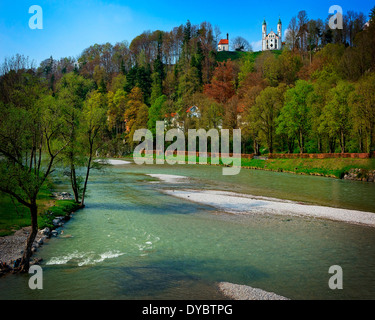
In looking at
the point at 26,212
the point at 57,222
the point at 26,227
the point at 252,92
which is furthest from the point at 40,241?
the point at 252,92

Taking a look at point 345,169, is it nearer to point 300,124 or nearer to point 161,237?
point 300,124

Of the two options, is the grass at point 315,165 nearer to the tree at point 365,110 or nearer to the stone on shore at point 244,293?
the tree at point 365,110

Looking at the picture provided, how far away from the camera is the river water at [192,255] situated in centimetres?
1049

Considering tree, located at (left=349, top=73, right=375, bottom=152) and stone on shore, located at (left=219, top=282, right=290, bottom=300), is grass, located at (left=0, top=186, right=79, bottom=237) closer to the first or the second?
stone on shore, located at (left=219, top=282, right=290, bottom=300)

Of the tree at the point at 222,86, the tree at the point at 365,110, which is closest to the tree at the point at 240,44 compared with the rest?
the tree at the point at 222,86

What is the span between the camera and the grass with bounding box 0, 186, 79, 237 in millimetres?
16594

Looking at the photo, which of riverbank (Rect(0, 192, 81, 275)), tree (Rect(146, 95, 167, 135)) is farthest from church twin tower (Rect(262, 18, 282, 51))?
riverbank (Rect(0, 192, 81, 275))

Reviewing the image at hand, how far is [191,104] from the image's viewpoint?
9800 centimetres

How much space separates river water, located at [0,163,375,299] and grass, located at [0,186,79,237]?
1.20 meters

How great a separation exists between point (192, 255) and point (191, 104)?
8748 cm

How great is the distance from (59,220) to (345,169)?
124 ft

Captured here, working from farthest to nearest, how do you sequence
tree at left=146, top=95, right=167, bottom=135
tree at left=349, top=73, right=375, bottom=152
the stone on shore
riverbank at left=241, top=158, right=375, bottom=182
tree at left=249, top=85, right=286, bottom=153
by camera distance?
tree at left=146, top=95, right=167, bottom=135
tree at left=249, top=85, right=286, bottom=153
tree at left=349, top=73, right=375, bottom=152
riverbank at left=241, top=158, right=375, bottom=182
the stone on shore

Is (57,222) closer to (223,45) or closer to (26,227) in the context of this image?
(26,227)

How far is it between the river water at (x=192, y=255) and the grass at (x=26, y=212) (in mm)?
1203
